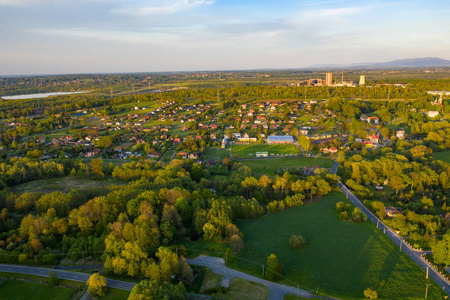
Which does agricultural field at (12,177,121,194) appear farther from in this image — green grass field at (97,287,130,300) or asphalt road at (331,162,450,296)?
asphalt road at (331,162,450,296)

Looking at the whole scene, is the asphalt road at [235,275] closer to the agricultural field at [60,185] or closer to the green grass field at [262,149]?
the agricultural field at [60,185]

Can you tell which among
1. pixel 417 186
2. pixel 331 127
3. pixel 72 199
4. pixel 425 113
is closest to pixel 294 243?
pixel 417 186

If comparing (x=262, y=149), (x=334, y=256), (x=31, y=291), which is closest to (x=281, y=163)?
(x=262, y=149)

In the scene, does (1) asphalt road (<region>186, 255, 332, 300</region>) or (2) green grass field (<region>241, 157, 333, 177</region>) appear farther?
(2) green grass field (<region>241, 157, 333, 177</region>)

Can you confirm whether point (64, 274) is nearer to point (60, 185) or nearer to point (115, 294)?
point (115, 294)

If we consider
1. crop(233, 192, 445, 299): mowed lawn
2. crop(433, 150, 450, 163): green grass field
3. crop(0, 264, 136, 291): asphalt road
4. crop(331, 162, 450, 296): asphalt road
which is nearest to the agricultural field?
crop(0, 264, 136, 291): asphalt road

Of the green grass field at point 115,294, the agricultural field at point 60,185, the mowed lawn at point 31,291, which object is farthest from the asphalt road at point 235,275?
the agricultural field at point 60,185

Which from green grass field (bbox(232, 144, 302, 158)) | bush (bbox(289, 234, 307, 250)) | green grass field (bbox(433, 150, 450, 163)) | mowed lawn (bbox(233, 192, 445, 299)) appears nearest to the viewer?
mowed lawn (bbox(233, 192, 445, 299))
